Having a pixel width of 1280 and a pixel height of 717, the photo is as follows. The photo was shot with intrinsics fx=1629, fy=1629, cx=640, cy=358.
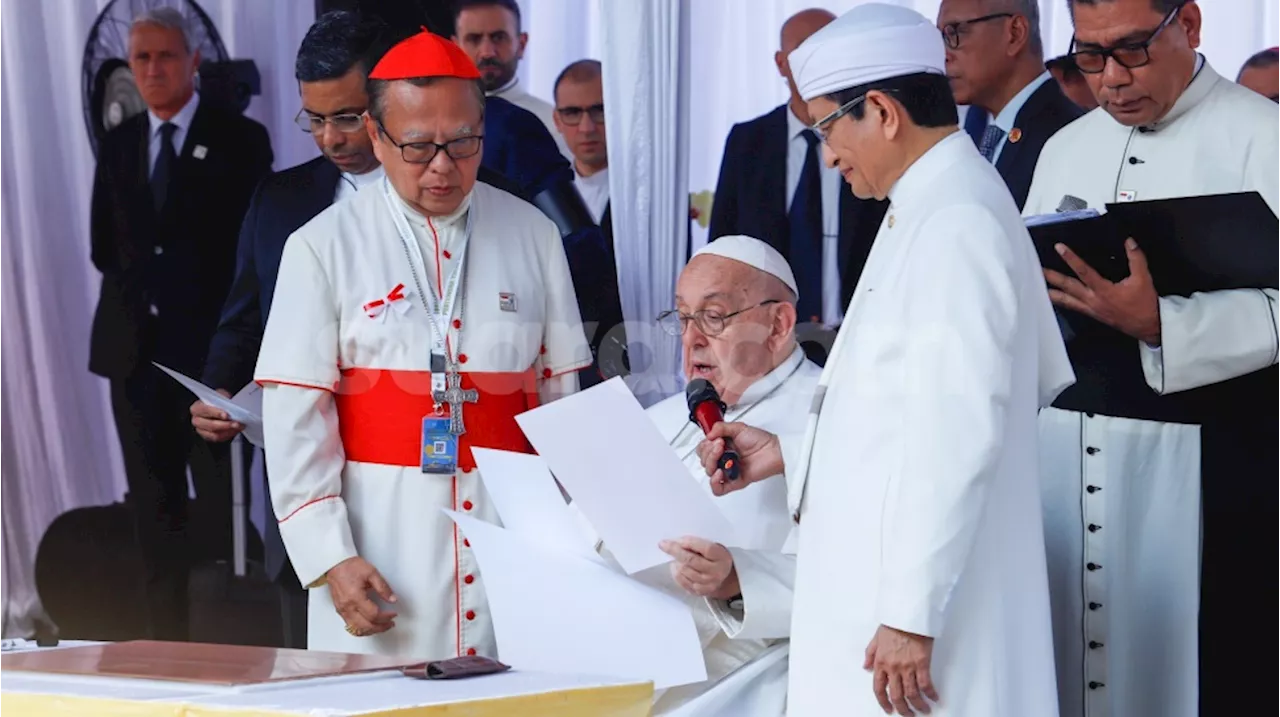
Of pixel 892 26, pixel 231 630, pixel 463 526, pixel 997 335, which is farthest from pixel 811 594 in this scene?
pixel 231 630

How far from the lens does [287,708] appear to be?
2.01m

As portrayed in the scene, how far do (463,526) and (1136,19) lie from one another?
6.16 ft

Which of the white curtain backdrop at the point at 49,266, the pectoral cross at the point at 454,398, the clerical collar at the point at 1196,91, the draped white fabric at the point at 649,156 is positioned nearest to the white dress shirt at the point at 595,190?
the draped white fabric at the point at 649,156

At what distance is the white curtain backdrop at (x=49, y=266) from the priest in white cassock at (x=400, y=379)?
5.78 feet

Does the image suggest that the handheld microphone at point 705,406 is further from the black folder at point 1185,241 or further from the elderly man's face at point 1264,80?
the elderly man's face at point 1264,80

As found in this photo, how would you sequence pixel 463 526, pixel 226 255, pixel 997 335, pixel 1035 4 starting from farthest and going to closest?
pixel 226 255 < pixel 1035 4 < pixel 463 526 < pixel 997 335

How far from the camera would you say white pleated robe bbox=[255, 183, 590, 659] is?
149 inches

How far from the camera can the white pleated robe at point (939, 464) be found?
2.77m

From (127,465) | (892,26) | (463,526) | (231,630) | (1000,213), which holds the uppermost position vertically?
(892,26)

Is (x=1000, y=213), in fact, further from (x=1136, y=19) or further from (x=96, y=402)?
(x=96, y=402)

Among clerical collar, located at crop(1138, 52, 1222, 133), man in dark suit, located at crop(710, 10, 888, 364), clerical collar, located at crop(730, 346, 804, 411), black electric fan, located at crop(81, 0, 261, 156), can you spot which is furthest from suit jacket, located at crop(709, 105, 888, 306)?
black electric fan, located at crop(81, 0, 261, 156)

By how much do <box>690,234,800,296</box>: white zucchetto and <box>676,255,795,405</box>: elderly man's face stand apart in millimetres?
38

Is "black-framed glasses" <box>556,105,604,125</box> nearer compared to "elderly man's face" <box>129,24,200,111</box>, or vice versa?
"black-framed glasses" <box>556,105,604,125</box>

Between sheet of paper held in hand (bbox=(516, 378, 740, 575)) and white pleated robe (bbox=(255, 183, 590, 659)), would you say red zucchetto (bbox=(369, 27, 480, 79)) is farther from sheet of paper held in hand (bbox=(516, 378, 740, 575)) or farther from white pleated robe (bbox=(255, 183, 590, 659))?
sheet of paper held in hand (bbox=(516, 378, 740, 575))
